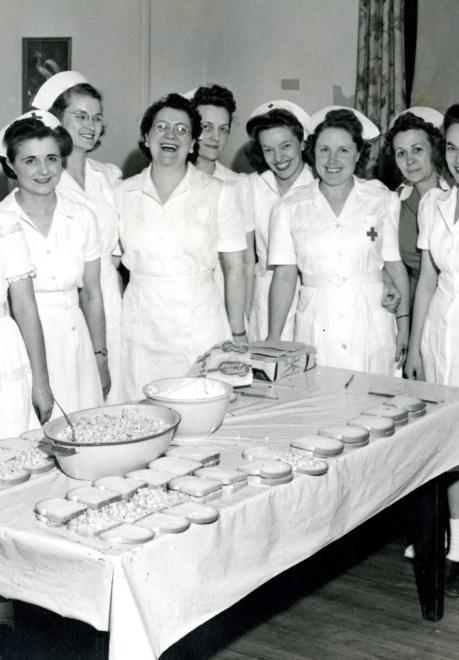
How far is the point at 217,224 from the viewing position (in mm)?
3441

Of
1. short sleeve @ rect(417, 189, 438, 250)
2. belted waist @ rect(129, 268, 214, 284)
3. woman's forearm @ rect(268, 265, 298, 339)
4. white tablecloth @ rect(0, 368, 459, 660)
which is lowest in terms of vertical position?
white tablecloth @ rect(0, 368, 459, 660)

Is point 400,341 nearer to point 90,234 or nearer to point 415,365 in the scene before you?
point 415,365

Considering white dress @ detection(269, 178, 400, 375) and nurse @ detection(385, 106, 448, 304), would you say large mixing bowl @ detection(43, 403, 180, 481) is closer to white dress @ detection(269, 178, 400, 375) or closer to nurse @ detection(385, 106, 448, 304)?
white dress @ detection(269, 178, 400, 375)

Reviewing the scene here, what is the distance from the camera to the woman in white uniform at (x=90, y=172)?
3408 mm

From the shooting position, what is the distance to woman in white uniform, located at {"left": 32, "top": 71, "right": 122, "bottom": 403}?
3.41 m

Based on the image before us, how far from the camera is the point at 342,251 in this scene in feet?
11.0

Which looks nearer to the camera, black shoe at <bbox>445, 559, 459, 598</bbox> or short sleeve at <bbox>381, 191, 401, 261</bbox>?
black shoe at <bbox>445, 559, 459, 598</bbox>

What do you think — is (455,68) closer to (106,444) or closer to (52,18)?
(52,18)

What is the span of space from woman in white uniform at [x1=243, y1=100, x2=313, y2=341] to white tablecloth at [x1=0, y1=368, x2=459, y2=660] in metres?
1.42

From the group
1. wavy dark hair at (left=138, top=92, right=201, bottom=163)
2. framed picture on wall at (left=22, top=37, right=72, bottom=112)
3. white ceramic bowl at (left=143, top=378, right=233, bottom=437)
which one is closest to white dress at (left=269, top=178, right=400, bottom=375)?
wavy dark hair at (left=138, top=92, right=201, bottom=163)

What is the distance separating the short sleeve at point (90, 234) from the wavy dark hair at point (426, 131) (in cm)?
123

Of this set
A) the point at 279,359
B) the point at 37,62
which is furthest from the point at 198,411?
the point at 37,62

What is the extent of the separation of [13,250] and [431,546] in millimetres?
1454

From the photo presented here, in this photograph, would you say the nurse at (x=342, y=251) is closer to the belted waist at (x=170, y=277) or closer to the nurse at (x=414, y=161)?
the nurse at (x=414, y=161)
